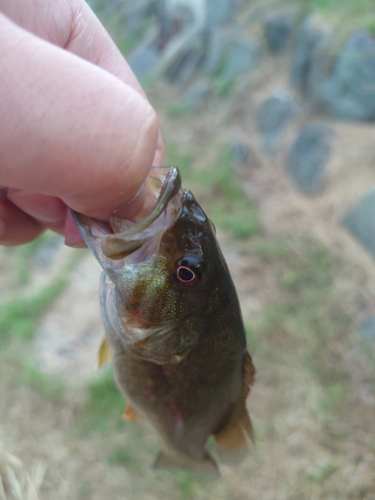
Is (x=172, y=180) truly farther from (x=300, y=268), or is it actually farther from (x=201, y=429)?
(x=300, y=268)

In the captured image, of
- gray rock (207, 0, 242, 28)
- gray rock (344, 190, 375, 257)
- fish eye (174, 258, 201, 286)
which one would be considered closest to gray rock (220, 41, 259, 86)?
gray rock (207, 0, 242, 28)

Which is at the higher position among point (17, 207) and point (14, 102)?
point (14, 102)

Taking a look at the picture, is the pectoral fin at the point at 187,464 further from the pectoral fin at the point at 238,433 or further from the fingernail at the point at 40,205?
A: the fingernail at the point at 40,205

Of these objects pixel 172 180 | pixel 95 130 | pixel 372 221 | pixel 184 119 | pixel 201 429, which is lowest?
pixel 184 119

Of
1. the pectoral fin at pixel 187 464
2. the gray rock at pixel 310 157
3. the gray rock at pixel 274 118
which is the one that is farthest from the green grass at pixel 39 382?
the gray rock at pixel 274 118

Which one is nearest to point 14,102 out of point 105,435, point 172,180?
point 172,180

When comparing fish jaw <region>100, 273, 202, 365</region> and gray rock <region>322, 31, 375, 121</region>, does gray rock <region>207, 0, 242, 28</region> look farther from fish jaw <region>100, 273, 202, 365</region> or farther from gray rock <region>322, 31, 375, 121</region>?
fish jaw <region>100, 273, 202, 365</region>

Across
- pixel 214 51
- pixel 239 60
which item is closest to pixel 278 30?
pixel 239 60
